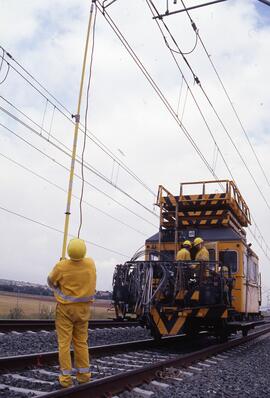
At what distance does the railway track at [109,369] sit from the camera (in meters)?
4.91

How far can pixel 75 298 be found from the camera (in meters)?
5.38

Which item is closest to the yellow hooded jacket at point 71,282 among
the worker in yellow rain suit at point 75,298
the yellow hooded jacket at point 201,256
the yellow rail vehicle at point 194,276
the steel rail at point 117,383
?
the worker in yellow rain suit at point 75,298

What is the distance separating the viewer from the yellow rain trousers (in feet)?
17.1

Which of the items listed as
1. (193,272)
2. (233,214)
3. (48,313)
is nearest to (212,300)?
(193,272)

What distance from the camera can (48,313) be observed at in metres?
19.3

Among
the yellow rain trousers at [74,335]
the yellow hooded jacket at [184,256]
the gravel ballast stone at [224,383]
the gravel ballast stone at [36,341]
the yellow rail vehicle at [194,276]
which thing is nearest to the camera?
the yellow rain trousers at [74,335]

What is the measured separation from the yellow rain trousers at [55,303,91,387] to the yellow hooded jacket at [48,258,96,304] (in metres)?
0.09

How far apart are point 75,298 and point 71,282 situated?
20 cm

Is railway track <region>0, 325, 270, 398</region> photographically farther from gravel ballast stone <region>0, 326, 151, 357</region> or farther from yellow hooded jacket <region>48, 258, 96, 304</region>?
gravel ballast stone <region>0, 326, 151, 357</region>

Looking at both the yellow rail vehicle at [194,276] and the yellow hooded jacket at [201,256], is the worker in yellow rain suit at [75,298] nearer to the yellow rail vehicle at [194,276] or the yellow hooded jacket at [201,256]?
the yellow rail vehicle at [194,276]

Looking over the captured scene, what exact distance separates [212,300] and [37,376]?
440 cm

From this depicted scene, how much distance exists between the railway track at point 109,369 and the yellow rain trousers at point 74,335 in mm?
238

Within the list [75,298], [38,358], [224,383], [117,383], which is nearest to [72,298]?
[75,298]

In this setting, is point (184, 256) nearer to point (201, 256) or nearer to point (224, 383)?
point (201, 256)
